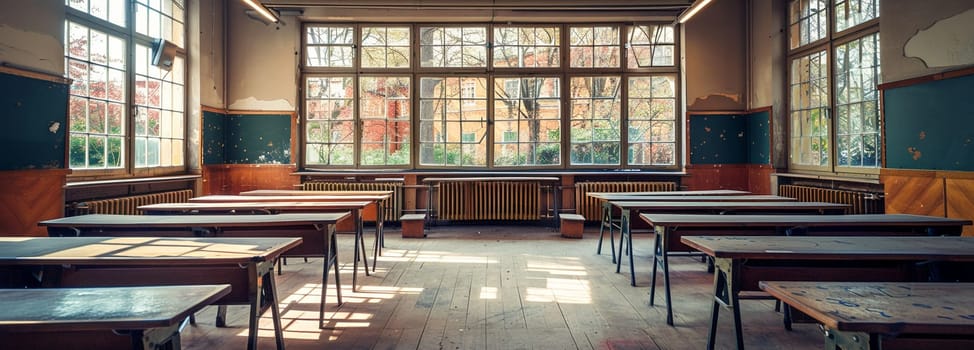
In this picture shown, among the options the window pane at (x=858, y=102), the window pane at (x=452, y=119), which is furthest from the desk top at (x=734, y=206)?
the window pane at (x=452, y=119)

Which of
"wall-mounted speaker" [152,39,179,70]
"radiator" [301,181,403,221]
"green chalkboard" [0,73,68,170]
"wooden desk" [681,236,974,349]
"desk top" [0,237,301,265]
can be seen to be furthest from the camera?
"radiator" [301,181,403,221]

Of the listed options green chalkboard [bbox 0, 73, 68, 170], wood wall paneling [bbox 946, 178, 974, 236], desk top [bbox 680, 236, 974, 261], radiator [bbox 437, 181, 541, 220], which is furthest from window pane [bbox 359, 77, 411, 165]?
wood wall paneling [bbox 946, 178, 974, 236]

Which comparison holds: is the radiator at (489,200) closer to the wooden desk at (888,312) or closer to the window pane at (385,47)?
the window pane at (385,47)

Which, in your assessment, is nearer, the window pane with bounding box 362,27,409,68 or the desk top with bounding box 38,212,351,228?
the desk top with bounding box 38,212,351,228

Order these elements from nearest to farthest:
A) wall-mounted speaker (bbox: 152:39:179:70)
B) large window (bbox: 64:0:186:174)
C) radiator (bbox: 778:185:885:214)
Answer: large window (bbox: 64:0:186:174), radiator (bbox: 778:185:885:214), wall-mounted speaker (bbox: 152:39:179:70)

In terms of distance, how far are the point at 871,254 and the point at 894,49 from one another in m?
3.82

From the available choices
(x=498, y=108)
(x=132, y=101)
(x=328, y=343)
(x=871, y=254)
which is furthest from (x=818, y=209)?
(x=132, y=101)

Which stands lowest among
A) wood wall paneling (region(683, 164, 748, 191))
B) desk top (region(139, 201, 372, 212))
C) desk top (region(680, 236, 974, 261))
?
desk top (region(680, 236, 974, 261))

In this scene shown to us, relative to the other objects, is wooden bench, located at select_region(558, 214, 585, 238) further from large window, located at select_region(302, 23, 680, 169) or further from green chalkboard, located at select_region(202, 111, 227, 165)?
green chalkboard, located at select_region(202, 111, 227, 165)

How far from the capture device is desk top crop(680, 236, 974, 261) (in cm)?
193

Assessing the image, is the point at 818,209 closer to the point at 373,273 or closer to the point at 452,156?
the point at 373,273

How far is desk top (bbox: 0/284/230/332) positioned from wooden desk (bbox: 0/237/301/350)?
48 cm

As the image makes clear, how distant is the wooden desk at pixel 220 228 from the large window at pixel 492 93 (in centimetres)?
419

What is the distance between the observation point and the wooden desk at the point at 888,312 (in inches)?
43.4
